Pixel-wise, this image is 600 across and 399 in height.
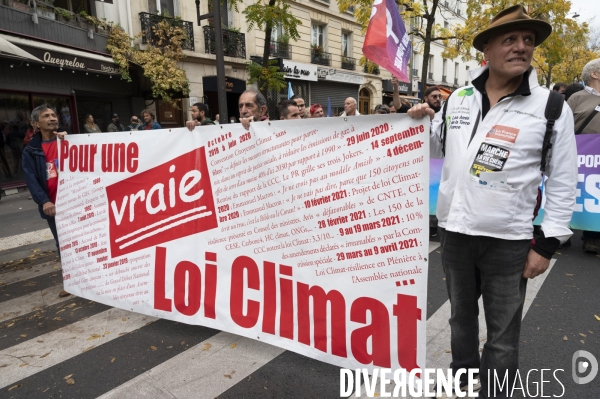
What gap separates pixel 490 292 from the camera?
2146 millimetres

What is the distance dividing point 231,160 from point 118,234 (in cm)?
143

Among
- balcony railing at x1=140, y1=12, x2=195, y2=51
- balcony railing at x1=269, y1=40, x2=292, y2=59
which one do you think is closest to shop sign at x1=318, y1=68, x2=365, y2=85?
balcony railing at x1=269, y1=40, x2=292, y2=59

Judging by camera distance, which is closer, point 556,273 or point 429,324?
point 429,324

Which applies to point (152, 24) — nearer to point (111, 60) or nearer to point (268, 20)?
point (111, 60)

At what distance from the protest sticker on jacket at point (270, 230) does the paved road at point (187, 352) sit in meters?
0.18

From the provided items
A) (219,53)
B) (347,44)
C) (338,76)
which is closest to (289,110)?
(219,53)

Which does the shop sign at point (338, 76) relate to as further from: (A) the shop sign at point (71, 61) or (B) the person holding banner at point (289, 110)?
(B) the person holding banner at point (289, 110)

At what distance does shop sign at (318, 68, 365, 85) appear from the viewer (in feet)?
71.3

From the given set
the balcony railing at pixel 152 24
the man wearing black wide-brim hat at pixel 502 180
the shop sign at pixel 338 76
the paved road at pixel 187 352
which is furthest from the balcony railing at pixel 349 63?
the man wearing black wide-brim hat at pixel 502 180

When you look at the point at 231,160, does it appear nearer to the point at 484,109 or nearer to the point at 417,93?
the point at 484,109

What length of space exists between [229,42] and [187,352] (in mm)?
16165

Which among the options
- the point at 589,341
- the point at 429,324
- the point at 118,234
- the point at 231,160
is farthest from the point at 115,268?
the point at 589,341

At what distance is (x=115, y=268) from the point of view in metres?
3.66

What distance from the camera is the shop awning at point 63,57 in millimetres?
9625
